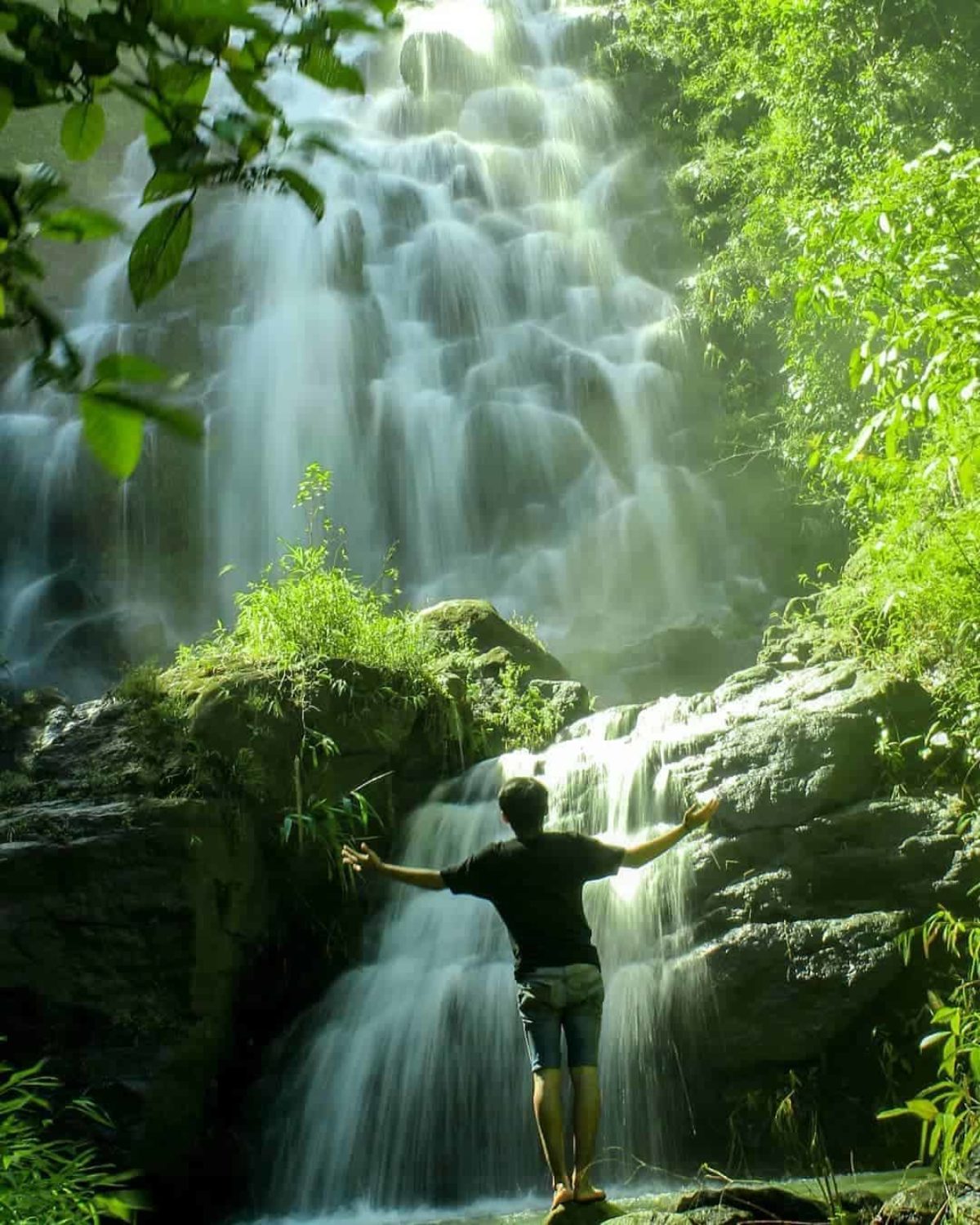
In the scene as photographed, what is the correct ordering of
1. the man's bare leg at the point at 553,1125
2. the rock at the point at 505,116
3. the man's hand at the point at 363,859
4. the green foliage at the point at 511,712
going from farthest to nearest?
the rock at the point at 505,116 < the green foliage at the point at 511,712 < the man's hand at the point at 363,859 < the man's bare leg at the point at 553,1125

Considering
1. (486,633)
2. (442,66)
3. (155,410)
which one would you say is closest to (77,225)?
(155,410)

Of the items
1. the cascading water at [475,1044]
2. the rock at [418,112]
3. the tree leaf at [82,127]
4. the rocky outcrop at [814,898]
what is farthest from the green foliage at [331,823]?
the rock at [418,112]

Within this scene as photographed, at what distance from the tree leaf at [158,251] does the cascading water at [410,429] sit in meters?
14.0

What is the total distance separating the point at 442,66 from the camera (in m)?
24.7

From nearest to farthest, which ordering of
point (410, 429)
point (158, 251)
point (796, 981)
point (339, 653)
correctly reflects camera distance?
1. point (158, 251)
2. point (796, 981)
3. point (339, 653)
4. point (410, 429)

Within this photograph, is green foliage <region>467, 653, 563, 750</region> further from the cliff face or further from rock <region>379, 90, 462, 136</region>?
rock <region>379, 90, 462, 136</region>

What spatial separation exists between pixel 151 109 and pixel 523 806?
11.7 feet

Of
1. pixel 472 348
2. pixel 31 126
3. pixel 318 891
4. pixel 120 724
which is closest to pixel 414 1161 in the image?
pixel 318 891

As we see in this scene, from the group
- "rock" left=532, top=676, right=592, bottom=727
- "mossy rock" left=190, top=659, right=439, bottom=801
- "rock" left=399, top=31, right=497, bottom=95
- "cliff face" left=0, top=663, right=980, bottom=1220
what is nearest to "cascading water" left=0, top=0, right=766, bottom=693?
"rock" left=399, top=31, right=497, bottom=95

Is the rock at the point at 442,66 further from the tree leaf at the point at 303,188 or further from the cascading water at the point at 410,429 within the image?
the tree leaf at the point at 303,188

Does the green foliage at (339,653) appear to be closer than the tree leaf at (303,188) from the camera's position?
No

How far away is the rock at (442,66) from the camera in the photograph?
24453mm

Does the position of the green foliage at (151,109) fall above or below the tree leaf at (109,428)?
above

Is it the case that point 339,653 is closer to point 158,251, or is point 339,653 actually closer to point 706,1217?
point 706,1217
